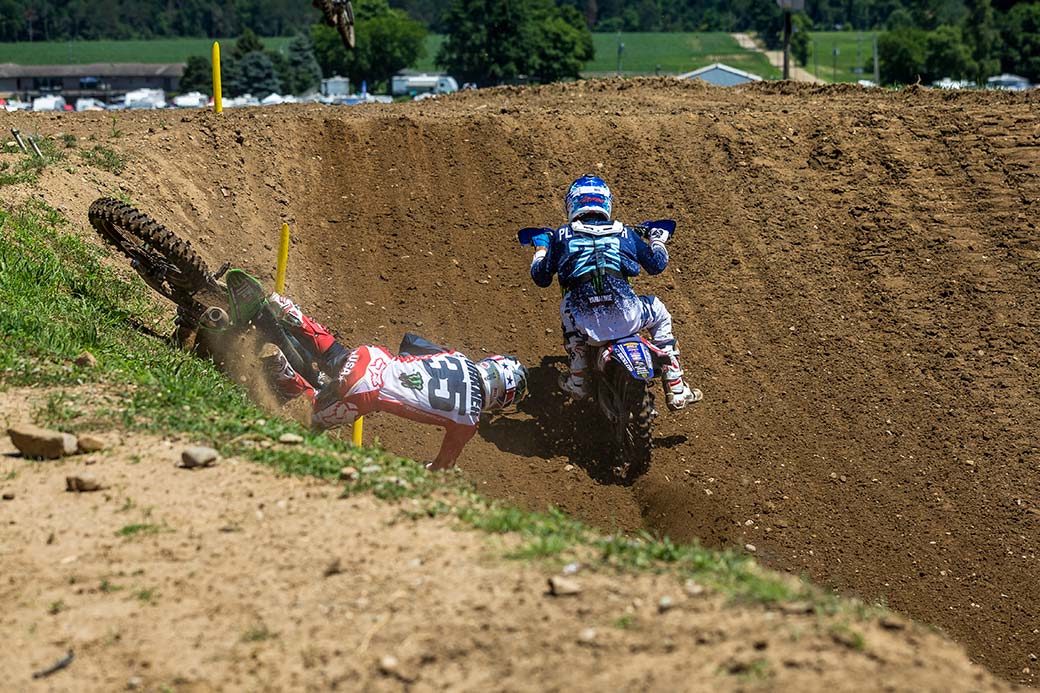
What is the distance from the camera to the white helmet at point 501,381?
362 inches

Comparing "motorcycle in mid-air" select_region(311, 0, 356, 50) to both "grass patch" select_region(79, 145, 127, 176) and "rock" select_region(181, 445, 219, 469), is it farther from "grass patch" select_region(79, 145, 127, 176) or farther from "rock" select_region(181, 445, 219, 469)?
"rock" select_region(181, 445, 219, 469)

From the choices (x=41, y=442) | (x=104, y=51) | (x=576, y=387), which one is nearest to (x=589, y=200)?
(x=576, y=387)

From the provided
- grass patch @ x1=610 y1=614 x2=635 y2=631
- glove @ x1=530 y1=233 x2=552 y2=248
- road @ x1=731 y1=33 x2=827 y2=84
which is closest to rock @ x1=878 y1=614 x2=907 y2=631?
grass patch @ x1=610 y1=614 x2=635 y2=631

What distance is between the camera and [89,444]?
6891 millimetres

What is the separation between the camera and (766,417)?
34.5 feet

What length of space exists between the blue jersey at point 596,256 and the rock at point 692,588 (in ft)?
15.0

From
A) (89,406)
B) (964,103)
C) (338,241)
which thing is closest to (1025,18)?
(964,103)

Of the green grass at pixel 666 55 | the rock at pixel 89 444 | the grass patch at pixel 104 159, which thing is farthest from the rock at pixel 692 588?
the green grass at pixel 666 55

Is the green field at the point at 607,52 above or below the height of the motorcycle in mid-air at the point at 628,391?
below

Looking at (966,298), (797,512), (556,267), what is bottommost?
(797,512)

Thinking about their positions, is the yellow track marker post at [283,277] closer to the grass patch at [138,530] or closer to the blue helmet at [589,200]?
the blue helmet at [589,200]

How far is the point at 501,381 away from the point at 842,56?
391 feet

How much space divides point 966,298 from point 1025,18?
3111 inches

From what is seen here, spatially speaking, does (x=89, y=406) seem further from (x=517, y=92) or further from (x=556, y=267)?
(x=517, y=92)
